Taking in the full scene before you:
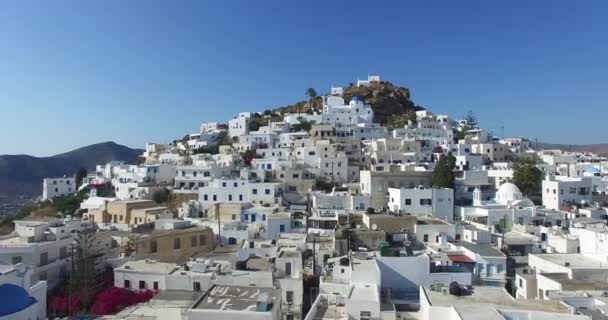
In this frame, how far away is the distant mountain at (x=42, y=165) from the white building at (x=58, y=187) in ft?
137

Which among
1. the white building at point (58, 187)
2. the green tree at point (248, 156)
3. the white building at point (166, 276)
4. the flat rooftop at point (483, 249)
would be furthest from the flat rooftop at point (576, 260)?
the white building at point (58, 187)

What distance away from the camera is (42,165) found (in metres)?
148

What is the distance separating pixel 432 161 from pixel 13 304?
1645 inches

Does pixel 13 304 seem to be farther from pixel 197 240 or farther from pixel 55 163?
pixel 55 163

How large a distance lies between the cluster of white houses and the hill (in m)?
24.2

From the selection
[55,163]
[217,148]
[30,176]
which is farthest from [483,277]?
[55,163]

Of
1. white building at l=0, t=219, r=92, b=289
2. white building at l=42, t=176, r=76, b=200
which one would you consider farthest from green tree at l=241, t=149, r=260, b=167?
white building at l=42, t=176, r=76, b=200

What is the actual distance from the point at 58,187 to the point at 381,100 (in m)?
54.5

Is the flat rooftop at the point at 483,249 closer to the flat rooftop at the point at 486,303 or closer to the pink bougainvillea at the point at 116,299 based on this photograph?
the flat rooftop at the point at 486,303

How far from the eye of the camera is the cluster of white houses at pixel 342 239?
15.1 m

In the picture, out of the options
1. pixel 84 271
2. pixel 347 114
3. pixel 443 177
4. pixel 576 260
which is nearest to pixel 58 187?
pixel 347 114

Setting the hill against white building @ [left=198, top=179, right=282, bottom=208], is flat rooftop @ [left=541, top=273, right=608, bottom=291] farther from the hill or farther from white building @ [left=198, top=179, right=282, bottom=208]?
the hill

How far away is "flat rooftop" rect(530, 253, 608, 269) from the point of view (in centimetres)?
1898

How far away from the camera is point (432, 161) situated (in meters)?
48.8
